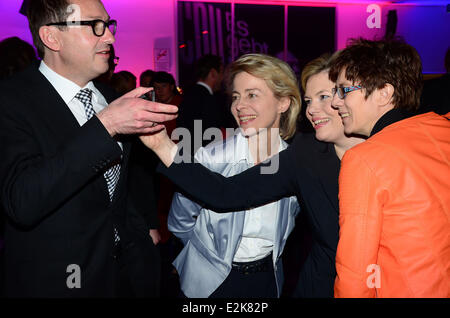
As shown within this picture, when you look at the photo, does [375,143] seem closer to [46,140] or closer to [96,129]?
[96,129]

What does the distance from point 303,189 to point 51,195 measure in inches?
44.9

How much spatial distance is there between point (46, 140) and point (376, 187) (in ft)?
3.76

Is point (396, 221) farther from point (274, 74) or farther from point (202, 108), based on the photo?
point (202, 108)

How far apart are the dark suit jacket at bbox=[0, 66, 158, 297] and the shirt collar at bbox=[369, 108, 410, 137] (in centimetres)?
95

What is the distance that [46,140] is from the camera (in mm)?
1391

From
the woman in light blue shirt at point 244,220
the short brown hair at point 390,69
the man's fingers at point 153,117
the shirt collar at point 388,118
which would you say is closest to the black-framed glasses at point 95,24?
the man's fingers at point 153,117

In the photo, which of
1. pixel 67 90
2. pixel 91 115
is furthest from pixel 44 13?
pixel 91 115

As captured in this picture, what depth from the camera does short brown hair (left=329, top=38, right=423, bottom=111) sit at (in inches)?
60.4

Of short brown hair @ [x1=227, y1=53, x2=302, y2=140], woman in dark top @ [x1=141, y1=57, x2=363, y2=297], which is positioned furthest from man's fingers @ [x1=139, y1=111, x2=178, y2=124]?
short brown hair @ [x1=227, y1=53, x2=302, y2=140]

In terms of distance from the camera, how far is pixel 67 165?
1.23 metres

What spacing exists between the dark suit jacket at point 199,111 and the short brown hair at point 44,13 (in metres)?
3.23

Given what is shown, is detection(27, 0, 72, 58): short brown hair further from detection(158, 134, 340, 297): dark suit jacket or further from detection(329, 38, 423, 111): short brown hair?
detection(329, 38, 423, 111): short brown hair
